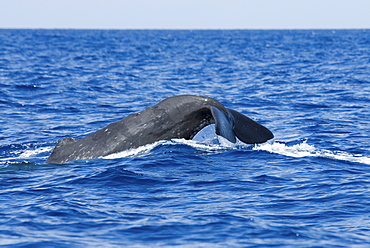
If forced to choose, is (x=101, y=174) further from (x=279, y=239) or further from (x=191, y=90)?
(x=191, y=90)

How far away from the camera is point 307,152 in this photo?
42.0 feet

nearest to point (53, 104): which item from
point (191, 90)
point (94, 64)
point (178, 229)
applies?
point (191, 90)

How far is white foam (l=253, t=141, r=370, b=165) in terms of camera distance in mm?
12275

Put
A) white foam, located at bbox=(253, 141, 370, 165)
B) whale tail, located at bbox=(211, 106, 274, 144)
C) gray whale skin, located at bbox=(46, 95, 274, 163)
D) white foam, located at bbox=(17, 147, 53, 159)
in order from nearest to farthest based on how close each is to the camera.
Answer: whale tail, located at bbox=(211, 106, 274, 144) < gray whale skin, located at bbox=(46, 95, 274, 163) < white foam, located at bbox=(253, 141, 370, 165) < white foam, located at bbox=(17, 147, 53, 159)

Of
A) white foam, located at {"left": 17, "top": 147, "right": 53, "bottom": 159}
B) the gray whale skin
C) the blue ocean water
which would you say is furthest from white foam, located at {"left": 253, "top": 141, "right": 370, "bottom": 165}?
white foam, located at {"left": 17, "top": 147, "right": 53, "bottom": 159}

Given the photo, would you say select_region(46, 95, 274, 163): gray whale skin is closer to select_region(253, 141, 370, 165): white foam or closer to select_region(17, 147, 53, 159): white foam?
select_region(17, 147, 53, 159): white foam

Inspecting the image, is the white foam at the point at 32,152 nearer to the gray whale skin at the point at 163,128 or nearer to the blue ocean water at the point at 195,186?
the blue ocean water at the point at 195,186

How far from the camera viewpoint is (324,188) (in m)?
9.81

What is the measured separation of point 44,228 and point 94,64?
123ft

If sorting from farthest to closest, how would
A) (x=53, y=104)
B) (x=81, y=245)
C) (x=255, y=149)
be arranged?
(x=53, y=104) → (x=255, y=149) → (x=81, y=245)

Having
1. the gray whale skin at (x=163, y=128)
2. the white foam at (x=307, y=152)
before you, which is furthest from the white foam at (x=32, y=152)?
the white foam at (x=307, y=152)

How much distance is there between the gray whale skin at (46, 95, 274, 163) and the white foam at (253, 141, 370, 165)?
1914mm

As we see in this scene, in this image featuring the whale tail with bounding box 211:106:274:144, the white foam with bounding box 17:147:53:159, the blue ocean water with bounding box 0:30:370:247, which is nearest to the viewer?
the blue ocean water with bounding box 0:30:370:247

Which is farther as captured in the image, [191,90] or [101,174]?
[191,90]
